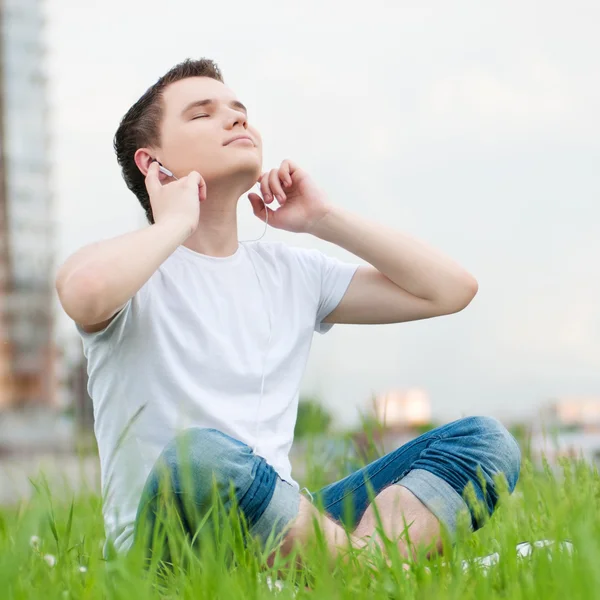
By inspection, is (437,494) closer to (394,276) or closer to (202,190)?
(394,276)

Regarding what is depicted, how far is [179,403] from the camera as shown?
2164 millimetres

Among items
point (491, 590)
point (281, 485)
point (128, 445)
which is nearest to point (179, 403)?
point (128, 445)

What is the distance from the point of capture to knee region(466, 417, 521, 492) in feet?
7.12

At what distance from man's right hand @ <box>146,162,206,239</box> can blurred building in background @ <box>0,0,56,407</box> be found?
34.1 metres

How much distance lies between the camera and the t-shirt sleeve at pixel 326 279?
264cm

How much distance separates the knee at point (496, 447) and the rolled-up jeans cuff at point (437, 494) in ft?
0.35

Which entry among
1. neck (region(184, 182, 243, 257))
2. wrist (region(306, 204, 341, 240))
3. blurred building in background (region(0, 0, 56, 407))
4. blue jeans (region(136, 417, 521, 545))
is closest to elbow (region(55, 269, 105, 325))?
blue jeans (region(136, 417, 521, 545))

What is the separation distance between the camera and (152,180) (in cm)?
236

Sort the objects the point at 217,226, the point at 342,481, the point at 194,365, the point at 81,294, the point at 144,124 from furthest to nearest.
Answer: the point at 144,124
the point at 217,226
the point at 342,481
the point at 194,365
the point at 81,294

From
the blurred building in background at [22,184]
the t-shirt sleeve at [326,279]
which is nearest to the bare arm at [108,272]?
the t-shirt sleeve at [326,279]

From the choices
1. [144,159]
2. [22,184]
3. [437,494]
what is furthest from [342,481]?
[22,184]

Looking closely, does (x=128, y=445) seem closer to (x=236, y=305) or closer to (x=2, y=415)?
(x=236, y=305)

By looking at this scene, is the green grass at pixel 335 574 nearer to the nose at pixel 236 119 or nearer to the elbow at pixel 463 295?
the elbow at pixel 463 295

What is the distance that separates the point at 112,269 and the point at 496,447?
992 mm
